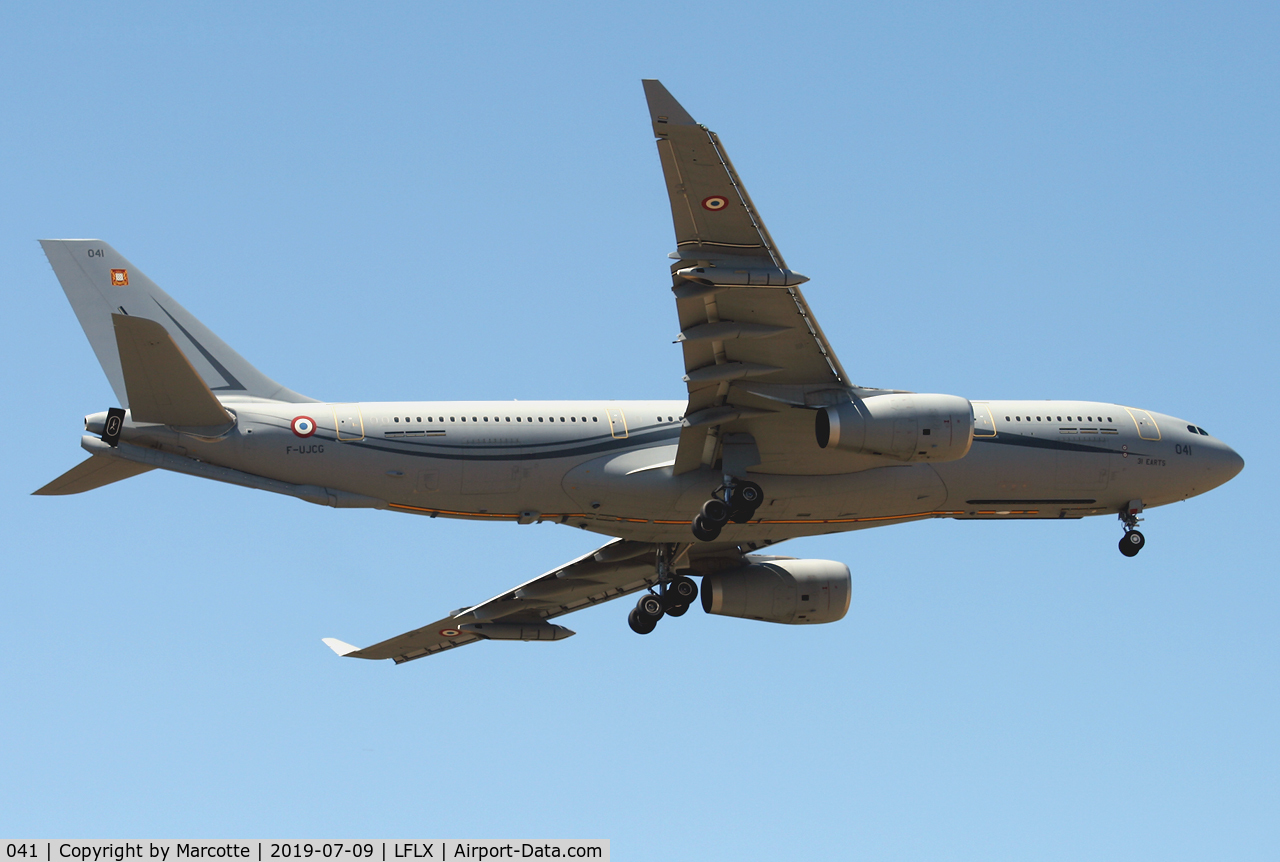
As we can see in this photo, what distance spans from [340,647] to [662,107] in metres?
20.9

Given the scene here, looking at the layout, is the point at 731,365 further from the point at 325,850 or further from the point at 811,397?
the point at 325,850

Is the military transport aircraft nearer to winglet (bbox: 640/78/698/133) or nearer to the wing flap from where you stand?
winglet (bbox: 640/78/698/133)

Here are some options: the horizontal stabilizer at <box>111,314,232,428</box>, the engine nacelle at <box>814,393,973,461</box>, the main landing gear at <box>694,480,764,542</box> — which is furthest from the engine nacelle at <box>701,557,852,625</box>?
the horizontal stabilizer at <box>111,314,232,428</box>

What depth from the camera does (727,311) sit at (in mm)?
29844

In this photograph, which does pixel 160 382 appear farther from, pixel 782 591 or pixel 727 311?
pixel 782 591

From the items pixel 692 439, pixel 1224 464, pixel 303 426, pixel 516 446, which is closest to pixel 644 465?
pixel 692 439

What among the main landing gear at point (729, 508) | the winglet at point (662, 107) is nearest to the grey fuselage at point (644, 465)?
the main landing gear at point (729, 508)

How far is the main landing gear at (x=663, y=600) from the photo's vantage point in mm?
36906

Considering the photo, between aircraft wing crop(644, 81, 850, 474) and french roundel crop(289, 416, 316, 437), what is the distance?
7422 millimetres

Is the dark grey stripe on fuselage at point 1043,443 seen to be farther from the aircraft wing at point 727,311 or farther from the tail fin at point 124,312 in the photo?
the tail fin at point 124,312

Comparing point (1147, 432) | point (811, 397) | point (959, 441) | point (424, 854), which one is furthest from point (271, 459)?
point (1147, 432)

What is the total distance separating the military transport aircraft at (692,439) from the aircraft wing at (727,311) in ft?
0.13

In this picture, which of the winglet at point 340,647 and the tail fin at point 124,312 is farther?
the winglet at point 340,647

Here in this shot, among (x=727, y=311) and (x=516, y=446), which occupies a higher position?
(x=727, y=311)
